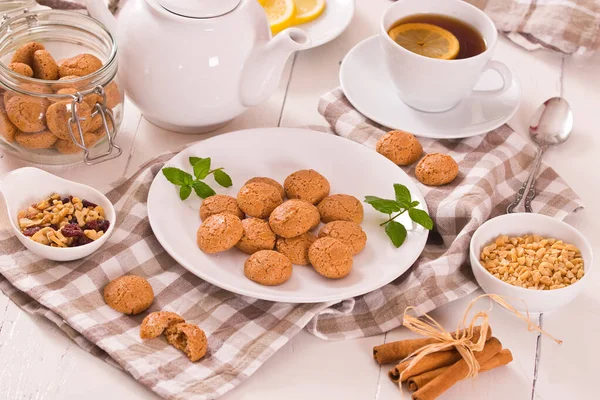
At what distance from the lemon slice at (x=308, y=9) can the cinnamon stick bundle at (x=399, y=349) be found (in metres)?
0.98

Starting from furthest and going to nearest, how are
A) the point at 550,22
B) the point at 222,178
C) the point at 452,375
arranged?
the point at 550,22
the point at 222,178
the point at 452,375

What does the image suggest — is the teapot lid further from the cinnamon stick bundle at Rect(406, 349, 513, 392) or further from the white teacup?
the cinnamon stick bundle at Rect(406, 349, 513, 392)

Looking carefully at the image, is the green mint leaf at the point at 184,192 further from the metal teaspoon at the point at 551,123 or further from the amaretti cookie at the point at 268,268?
the metal teaspoon at the point at 551,123

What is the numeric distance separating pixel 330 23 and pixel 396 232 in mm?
756

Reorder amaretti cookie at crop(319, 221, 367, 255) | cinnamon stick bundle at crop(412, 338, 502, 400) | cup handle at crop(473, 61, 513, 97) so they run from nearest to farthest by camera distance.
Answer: cinnamon stick bundle at crop(412, 338, 502, 400) < amaretti cookie at crop(319, 221, 367, 255) < cup handle at crop(473, 61, 513, 97)

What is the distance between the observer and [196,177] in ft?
5.02

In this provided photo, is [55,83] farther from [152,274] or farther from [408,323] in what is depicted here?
[408,323]

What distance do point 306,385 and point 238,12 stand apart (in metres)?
0.73

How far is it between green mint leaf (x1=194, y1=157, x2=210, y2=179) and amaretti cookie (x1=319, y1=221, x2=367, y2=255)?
0.86 ft

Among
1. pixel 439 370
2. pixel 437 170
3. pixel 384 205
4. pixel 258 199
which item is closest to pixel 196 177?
pixel 258 199

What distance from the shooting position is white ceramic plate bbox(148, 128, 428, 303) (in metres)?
1.37

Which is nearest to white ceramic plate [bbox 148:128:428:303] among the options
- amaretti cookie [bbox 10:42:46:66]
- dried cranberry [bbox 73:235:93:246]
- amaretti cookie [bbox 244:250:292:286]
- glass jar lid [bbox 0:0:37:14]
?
amaretti cookie [bbox 244:250:292:286]

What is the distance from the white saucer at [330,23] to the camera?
1971 millimetres

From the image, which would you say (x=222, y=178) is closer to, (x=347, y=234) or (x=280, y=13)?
(x=347, y=234)
